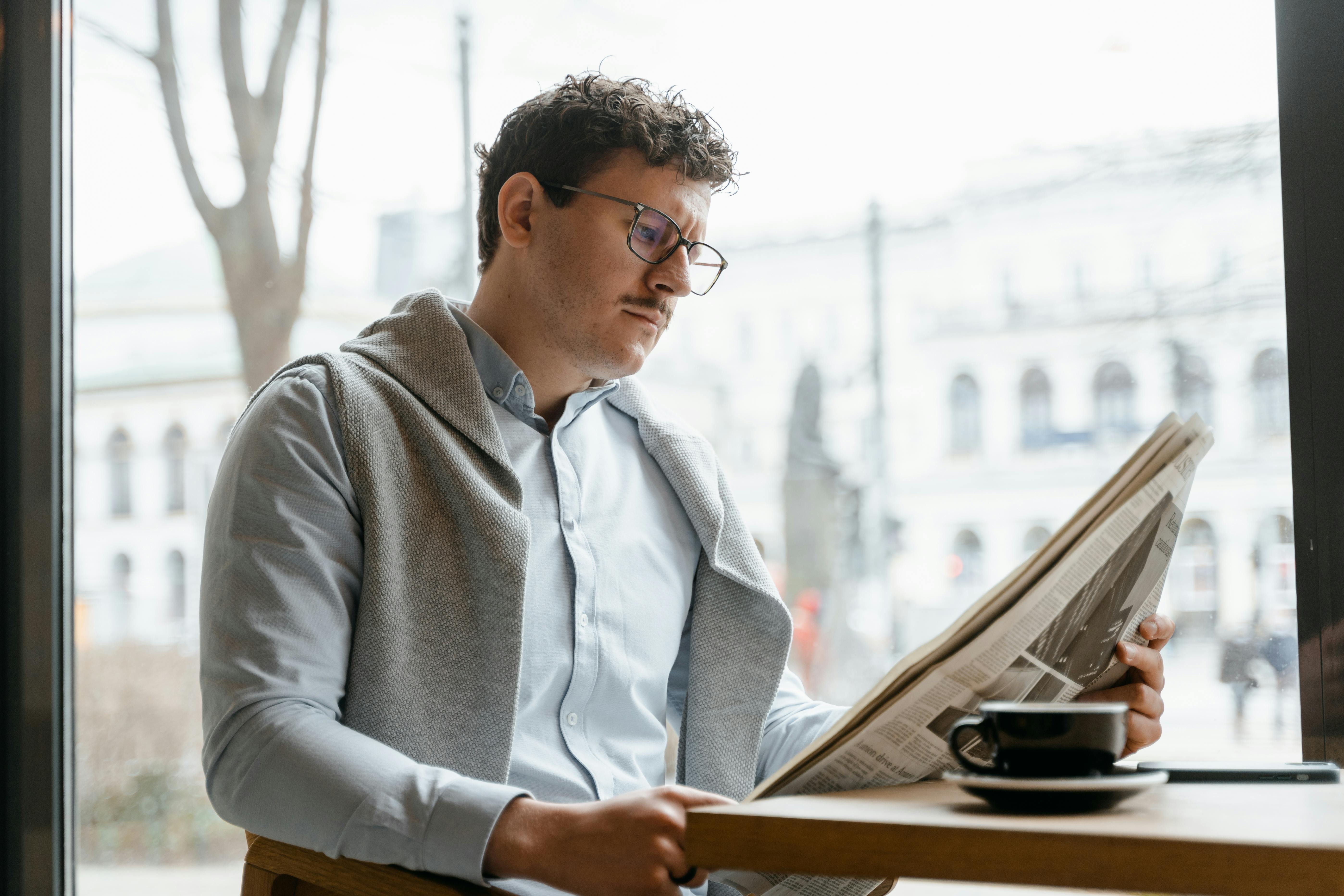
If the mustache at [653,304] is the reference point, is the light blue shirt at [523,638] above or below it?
below

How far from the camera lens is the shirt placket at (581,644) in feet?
3.94

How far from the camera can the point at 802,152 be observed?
186cm

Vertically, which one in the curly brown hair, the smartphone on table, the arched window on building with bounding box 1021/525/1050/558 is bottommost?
the smartphone on table

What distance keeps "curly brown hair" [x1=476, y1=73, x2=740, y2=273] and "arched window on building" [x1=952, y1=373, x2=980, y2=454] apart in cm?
57

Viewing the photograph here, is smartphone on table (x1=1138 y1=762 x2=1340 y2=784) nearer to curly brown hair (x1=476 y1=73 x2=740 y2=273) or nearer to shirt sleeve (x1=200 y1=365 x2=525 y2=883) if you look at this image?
shirt sleeve (x1=200 y1=365 x2=525 y2=883)

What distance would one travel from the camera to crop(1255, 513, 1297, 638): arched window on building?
4.72ft

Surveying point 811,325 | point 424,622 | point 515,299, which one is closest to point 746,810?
point 424,622

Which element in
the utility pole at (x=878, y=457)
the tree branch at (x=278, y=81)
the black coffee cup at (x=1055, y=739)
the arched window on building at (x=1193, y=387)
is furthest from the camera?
the tree branch at (x=278, y=81)

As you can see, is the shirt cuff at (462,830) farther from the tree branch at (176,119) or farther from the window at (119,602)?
the tree branch at (176,119)

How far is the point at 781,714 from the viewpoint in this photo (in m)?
1.35

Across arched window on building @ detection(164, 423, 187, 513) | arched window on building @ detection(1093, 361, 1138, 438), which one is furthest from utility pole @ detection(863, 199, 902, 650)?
arched window on building @ detection(164, 423, 187, 513)

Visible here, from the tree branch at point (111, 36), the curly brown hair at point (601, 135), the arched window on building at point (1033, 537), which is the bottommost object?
the arched window on building at point (1033, 537)

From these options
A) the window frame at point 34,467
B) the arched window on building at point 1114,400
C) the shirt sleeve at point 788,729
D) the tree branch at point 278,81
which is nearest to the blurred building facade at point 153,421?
the window frame at point 34,467

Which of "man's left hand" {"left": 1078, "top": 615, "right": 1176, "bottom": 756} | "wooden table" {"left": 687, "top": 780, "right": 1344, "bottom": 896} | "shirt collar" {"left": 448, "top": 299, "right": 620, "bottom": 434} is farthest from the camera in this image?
"shirt collar" {"left": 448, "top": 299, "right": 620, "bottom": 434}
